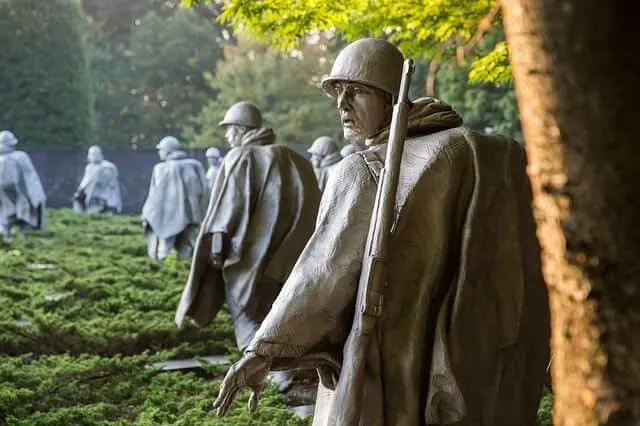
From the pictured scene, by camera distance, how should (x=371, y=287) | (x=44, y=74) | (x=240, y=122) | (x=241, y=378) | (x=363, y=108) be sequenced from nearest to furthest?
(x=371, y=287), (x=241, y=378), (x=363, y=108), (x=240, y=122), (x=44, y=74)

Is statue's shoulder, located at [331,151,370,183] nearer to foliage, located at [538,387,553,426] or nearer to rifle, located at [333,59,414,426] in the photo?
rifle, located at [333,59,414,426]

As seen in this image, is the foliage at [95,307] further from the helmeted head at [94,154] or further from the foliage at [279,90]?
the foliage at [279,90]

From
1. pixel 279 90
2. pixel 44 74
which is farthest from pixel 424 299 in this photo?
pixel 44 74

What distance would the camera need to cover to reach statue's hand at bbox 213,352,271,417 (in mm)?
4613

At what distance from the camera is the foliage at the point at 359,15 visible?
36.8ft

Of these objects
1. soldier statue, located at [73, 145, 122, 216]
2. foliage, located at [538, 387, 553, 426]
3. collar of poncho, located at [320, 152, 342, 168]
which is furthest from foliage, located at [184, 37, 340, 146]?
foliage, located at [538, 387, 553, 426]

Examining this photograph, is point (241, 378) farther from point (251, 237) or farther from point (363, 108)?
point (251, 237)

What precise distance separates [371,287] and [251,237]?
6.36 m

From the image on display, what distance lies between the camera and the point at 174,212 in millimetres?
21641

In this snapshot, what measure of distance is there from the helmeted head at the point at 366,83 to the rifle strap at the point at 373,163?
6.3 inches

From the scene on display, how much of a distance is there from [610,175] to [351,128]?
2819mm

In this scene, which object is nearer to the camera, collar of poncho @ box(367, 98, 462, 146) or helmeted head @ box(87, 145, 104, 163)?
collar of poncho @ box(367, 98, 462, 146)

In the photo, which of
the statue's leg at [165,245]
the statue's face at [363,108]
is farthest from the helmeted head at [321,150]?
the statue's face at [363,108]

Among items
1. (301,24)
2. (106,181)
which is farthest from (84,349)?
(106,181)
